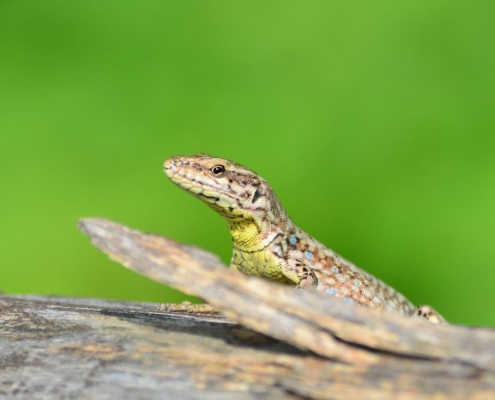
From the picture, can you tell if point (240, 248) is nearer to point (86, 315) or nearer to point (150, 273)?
point (86, 315)

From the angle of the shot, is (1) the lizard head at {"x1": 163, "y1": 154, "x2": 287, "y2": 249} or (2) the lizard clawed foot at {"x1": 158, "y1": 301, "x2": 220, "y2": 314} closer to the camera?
(2) the lizard clawed foot at {"x1": 158, "y1": 301, "x2": 220, "y2": 314}

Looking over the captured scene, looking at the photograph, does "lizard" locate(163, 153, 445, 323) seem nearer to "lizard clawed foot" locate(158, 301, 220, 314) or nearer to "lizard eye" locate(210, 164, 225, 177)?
"lizard eye" locate(210, 164, 225, 177)

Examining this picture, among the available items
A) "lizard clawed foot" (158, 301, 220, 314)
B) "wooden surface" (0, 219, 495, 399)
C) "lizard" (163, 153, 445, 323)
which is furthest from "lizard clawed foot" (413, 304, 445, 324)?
"wooden surface" (0, 219, 495, 399)

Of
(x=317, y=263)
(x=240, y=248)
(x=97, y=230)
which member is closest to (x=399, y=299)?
(x=317, y=263)

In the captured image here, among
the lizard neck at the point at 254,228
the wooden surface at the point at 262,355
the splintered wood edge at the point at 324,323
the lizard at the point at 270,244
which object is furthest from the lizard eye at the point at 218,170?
the splintered wood edge at the point at 324,323

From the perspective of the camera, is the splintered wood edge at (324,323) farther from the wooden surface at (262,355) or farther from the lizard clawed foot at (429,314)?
the lizard clawed foot at (429,314)

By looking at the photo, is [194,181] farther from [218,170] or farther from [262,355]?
[262,355]
